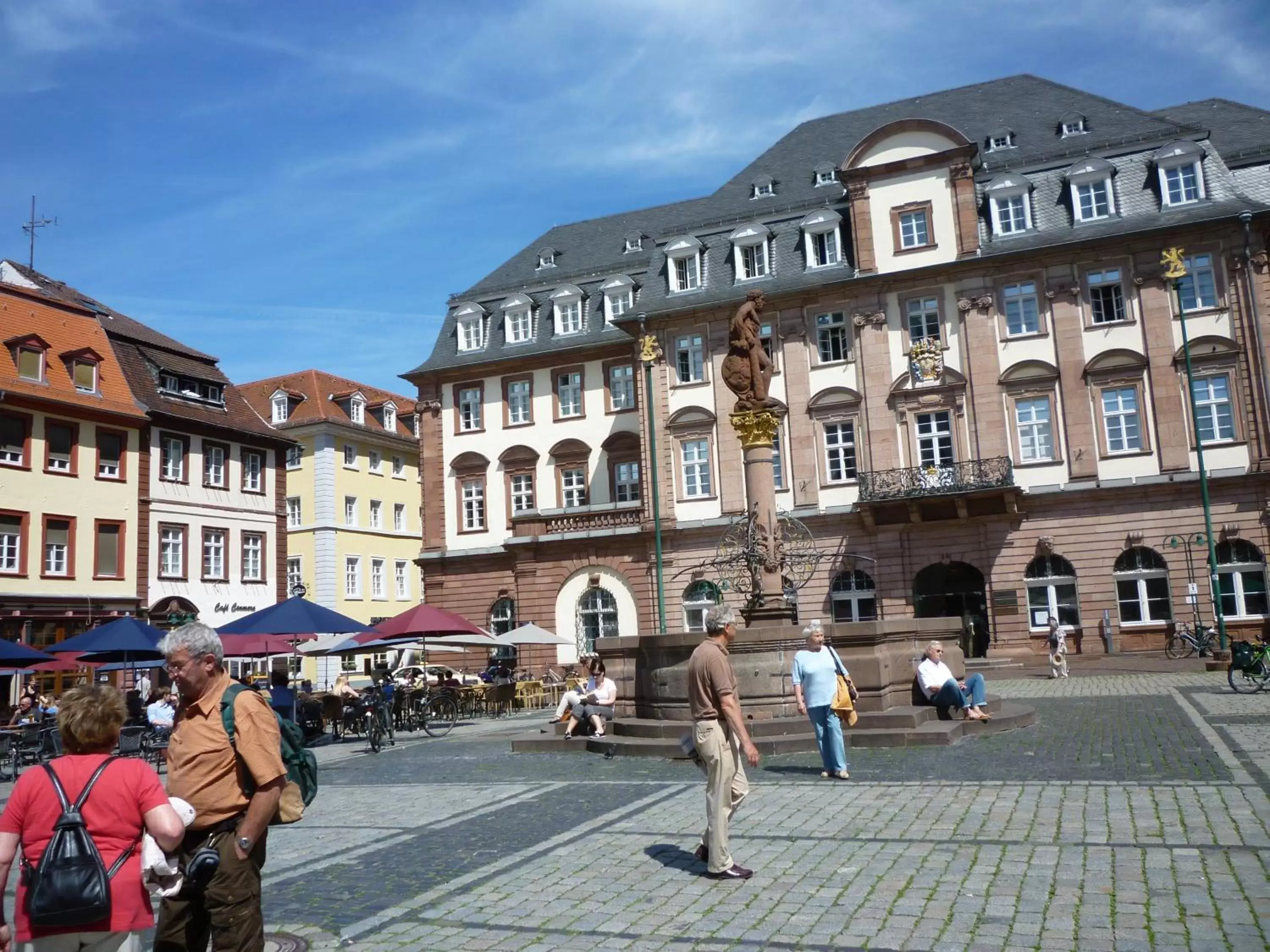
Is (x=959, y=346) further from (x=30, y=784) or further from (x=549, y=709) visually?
(x=30, y=784)

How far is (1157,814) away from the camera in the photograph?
29.1 feet

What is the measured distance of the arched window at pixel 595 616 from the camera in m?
41.7

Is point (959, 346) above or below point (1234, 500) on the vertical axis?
above

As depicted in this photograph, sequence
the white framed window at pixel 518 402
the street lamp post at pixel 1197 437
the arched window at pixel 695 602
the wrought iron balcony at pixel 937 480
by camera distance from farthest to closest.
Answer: the white framed window at pixel 518 402
the arched window at pixel 695 602
the wrought iron balcony at pixel 937 480
the street lamp post at pixel 1197 437

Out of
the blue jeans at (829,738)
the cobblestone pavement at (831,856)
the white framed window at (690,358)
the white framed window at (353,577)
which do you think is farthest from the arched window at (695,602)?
the blue jeans at (829,738)

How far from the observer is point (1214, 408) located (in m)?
34.6

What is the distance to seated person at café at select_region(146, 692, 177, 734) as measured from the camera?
68.1 feet

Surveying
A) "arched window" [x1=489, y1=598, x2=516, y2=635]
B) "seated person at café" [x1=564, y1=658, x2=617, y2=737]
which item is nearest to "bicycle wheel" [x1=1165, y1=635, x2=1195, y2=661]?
"seated person at café" [x1=564, y1=658, x2=617, y2=737]

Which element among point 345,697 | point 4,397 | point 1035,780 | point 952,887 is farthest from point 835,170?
point 952,887

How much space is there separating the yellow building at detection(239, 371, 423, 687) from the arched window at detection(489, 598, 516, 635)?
9818 mm

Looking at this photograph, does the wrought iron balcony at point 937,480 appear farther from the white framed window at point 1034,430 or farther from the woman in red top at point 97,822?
the woman in red top at point 97,822

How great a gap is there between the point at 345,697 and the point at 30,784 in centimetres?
2161

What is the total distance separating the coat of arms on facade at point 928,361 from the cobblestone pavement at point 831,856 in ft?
78.8

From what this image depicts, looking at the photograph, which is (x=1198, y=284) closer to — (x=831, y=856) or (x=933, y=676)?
(x=933, y=676)
